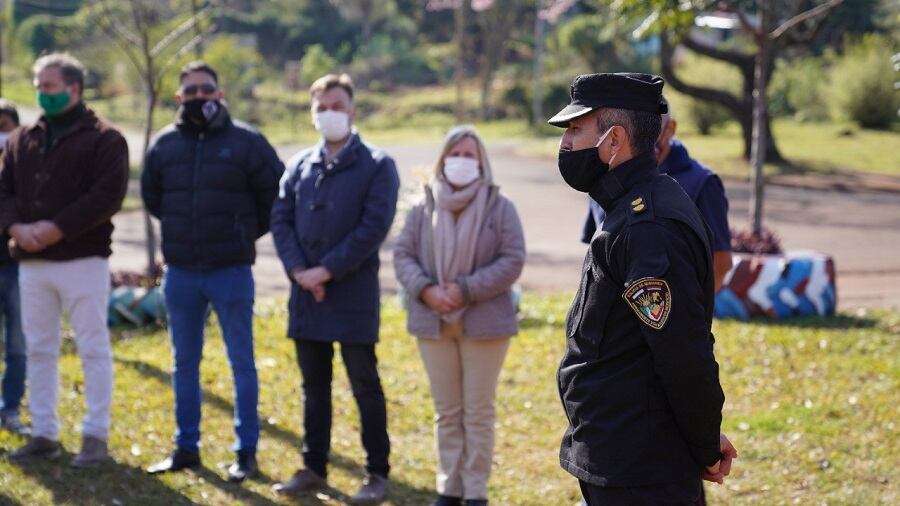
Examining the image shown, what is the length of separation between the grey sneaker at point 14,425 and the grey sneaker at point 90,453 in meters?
0.81

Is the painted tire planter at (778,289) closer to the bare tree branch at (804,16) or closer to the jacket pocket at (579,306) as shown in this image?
the bare tree branch at (804,16)

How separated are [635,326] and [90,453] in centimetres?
Answer: 435

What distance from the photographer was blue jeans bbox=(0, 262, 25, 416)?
7.62 meters

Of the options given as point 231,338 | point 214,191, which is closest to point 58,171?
point 214,191

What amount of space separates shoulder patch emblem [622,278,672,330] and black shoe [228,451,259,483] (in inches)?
153

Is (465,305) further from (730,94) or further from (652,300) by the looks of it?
(730,94)

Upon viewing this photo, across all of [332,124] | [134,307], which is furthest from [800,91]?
[332,124]

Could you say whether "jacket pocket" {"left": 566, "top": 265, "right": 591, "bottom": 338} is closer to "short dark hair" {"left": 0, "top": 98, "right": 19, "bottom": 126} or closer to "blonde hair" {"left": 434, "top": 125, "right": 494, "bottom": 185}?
"blonde hair" {"left": 434, "top": 125, "right": 494, "bottom": 185}

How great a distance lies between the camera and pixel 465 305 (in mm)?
5895

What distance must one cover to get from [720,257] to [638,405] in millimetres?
2135

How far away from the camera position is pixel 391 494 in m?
Result: 6.42

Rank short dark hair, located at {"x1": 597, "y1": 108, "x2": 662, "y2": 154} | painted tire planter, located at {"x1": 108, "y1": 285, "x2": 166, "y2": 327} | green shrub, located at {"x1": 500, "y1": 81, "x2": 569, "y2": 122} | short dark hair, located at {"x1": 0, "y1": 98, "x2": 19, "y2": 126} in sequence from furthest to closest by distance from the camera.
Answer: green shrub, located at {"x1": 500, "y1": 81, "x2": 569, "y2": 122}
painted tire planter, located at {"x1": 108, "y1": 285, "x2": 166, "y2": 327}
short dark hair, located at {"x1": 0, "y1": 98, "x2": 19, "y2": 126}
short dark hair, located at {"x1": 597, "y1": 108, "x2": 662, "y2": 154}

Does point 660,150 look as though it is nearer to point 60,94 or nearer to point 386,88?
point 60,94

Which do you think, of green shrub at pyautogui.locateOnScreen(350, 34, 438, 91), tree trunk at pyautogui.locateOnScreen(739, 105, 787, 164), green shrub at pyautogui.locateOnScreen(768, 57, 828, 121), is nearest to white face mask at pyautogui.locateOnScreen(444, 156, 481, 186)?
tree trunk at pyautogui.locateOnScreen(739, 105, 787, 164)
